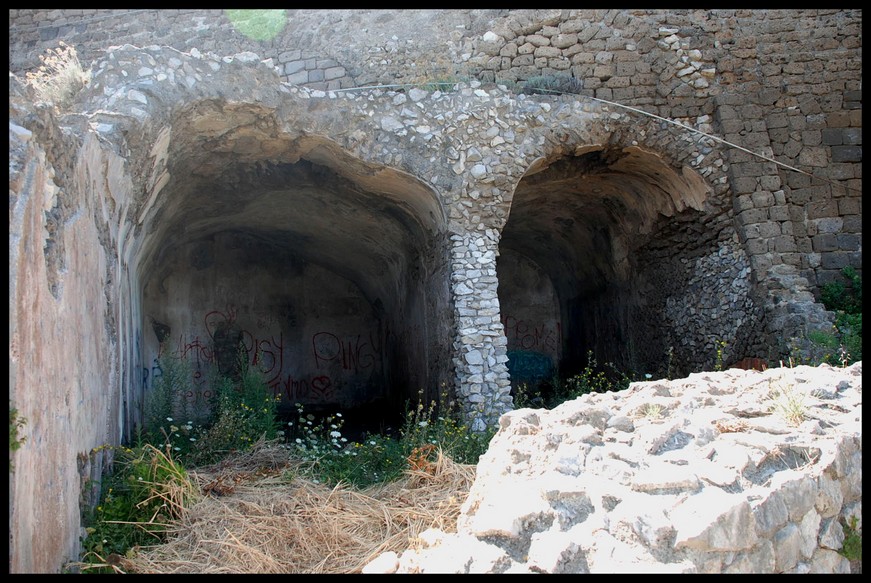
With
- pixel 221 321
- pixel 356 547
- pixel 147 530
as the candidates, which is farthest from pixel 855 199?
pixel 221 321

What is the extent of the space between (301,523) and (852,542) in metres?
3.01

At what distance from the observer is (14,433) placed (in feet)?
9.14

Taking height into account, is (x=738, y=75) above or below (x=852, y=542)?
above

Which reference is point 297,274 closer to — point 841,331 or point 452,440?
point 452,440

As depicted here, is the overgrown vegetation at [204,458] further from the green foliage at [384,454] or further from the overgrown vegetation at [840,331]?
the overgrown vegetation at [840,331]

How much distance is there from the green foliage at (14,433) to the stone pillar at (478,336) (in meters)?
4.47

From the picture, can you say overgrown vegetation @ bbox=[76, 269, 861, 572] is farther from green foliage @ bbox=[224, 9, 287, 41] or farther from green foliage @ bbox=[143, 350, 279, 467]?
green foliage @ bbox=[224, 9, 287, 41]

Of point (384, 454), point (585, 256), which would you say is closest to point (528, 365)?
point (585, 256)

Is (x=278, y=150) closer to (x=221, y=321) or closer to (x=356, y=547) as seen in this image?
(x=356, y=547)

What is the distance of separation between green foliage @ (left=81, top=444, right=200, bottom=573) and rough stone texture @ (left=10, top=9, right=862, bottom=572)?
0.71 ft

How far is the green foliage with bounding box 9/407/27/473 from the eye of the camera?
2760 mm

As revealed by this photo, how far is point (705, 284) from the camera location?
27.1ft

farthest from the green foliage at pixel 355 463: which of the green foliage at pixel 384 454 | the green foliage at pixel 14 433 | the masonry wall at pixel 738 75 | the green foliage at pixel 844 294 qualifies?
the green foliage at pixel 844 294

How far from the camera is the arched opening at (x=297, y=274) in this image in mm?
7676
